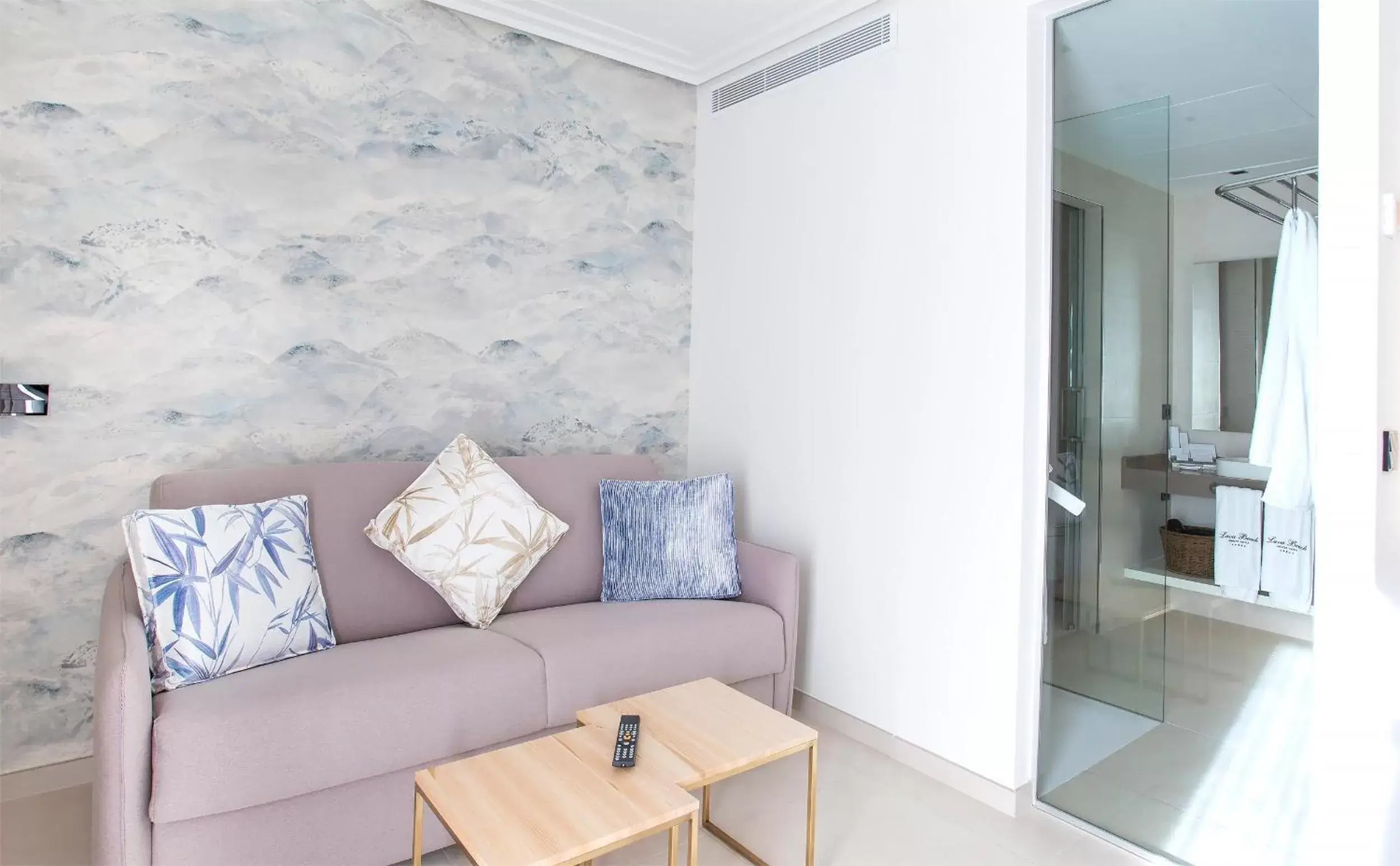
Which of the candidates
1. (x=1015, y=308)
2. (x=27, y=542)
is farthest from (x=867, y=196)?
(x=27, y=542)

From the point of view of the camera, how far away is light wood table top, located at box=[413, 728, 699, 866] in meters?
1.44

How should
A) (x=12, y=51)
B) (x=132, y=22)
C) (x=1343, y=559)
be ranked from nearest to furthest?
(x=1343, y=559) → (x=12, y=51) → (x=132, y=22)

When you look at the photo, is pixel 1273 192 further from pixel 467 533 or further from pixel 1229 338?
pixel 467 533

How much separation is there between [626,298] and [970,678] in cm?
209

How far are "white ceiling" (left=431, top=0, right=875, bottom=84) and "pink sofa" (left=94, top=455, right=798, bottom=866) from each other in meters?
1.72

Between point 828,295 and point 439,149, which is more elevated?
point 439,149

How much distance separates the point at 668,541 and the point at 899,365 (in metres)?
1.03

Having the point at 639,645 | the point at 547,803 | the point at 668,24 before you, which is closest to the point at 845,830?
the point at 639,645

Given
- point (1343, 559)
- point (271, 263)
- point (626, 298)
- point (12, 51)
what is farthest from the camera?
point (626, 298)

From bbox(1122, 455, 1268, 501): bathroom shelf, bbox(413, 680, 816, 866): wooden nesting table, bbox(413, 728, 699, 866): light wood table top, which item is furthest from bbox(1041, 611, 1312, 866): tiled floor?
bbox(413, 728, 699, 866): light wood table top

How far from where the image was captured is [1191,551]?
217cm

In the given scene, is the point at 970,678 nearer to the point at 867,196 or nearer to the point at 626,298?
the point at 867,196

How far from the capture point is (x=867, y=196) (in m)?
2.92

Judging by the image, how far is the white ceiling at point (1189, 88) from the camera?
1939 millimetres
